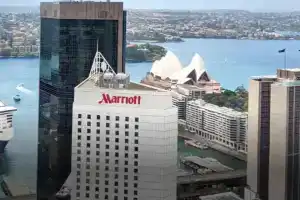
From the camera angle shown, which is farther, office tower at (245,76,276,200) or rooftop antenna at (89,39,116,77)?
office tower at (245,76,276,200)

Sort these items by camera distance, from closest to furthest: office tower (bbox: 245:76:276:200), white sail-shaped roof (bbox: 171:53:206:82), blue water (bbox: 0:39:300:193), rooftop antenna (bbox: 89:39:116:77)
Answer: rooftop antenna (bbox: 89:39:116:77), office tower (bbox: 245:76:276:200), blue water (bbox: 0:39:300:193), white sail-shaped roof (bbox: 171:53:206:82)

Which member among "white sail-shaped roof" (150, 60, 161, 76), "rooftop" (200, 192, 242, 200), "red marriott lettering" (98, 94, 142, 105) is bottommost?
"rooftop" (200, 192, 242, 200)

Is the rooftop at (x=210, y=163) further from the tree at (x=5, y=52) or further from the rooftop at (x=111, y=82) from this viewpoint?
the tree at (x=5, y=52)

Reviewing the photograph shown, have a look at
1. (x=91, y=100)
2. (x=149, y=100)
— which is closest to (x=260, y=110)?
(x=149, y=100)

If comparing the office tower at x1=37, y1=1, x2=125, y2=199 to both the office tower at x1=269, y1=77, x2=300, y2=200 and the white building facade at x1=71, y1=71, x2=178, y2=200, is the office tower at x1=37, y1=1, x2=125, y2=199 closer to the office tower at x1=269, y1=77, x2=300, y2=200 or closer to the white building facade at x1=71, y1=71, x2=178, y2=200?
the white building facade at x1=71, y1=71, x2=178, y2=200

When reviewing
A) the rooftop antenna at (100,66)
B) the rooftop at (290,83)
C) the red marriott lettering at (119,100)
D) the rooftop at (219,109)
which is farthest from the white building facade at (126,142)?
the rooftop at (290,83)

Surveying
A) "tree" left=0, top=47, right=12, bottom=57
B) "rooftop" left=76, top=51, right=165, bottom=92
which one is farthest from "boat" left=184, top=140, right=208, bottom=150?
"tree" left=0, top=47, right=12, bottom=57

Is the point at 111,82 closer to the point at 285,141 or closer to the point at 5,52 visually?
the point at 5,52
